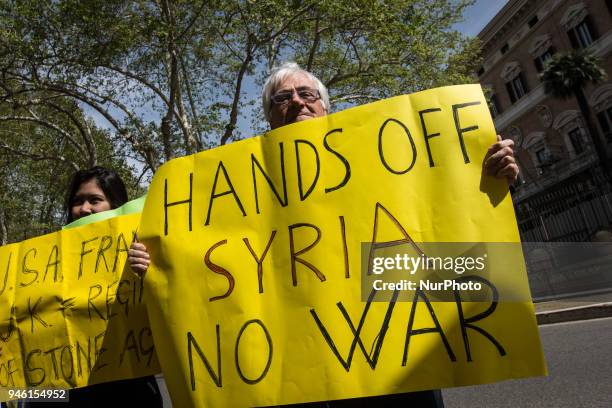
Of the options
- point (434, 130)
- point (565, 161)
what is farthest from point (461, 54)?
point (434, 130)

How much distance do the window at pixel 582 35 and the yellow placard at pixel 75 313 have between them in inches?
1071

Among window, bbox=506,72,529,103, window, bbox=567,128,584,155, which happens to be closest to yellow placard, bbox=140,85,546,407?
window, bbox=567,128,584,155

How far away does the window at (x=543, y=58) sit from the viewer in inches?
1022

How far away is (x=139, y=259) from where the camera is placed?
5.71 ft

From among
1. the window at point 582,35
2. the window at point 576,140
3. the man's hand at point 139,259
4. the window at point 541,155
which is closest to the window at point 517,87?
the window at point 541,155

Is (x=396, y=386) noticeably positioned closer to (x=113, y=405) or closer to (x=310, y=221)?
(x=310, y=221)

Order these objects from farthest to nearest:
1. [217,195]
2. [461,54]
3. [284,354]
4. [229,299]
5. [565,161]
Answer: [565,161]
[461,54]
[217,195]
[229,299]
[284,354]

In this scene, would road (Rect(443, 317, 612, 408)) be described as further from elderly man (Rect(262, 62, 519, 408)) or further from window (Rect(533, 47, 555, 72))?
window (Rect(533, 47, 555, 72))

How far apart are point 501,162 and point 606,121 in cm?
2672

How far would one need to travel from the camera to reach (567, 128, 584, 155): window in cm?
2498

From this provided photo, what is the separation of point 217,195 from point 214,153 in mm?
169

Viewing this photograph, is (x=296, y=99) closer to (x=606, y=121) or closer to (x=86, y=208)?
(x=86, y=208)

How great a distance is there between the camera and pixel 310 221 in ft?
5.35

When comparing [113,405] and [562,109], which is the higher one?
[562,109]
